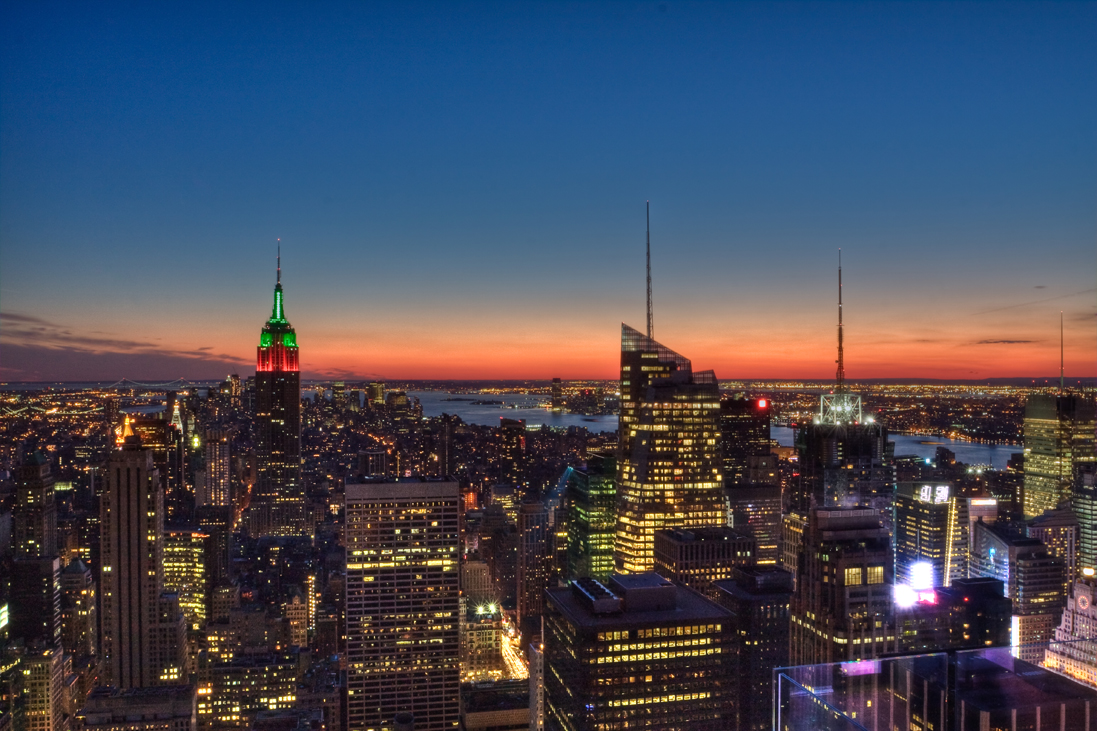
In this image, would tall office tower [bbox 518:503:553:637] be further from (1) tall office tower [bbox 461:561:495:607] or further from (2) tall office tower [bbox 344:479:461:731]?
(2) tall office tower [bbox 344:479:461:731]

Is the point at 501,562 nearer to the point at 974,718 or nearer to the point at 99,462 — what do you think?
the point at 99,462

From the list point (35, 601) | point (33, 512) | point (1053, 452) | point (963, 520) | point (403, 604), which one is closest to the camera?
point (403, 604)

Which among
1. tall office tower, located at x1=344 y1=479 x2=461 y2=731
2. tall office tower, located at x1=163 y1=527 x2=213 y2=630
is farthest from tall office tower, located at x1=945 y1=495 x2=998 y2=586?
tall office tower, located at x1=163 y1=527 x2=213 y2=630

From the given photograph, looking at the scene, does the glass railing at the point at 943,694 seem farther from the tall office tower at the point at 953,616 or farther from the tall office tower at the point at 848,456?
the tall office tower at the point at 848,456

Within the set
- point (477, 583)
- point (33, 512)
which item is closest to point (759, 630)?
point (477, 583)

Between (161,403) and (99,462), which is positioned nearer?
(99,462)

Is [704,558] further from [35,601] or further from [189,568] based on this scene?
[35,601]

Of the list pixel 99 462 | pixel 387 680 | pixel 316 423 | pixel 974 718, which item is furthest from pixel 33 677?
pixel 316 423
